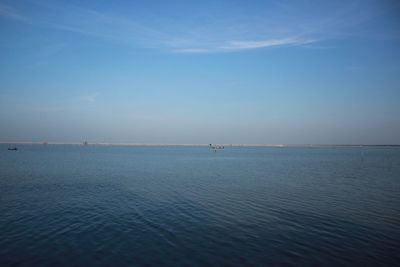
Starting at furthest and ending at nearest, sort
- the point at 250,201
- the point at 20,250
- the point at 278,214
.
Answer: the point at 250,201
the point at 278,214
the point at 20,250

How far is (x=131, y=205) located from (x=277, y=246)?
1380cm

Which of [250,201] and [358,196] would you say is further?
[358,196]

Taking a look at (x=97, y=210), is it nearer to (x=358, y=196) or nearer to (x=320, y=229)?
(x=320, y=229)

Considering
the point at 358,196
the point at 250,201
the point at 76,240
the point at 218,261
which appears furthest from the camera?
Answer: the point at 358,196

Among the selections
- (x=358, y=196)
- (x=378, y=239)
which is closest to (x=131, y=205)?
(x=378, y=239)

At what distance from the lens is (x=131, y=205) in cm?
2339

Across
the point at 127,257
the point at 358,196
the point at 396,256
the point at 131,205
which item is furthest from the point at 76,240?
the point at 358,196

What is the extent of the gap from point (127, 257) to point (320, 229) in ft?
38.8

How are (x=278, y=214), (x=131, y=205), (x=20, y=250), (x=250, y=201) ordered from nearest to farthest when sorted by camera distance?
(x=20, y=250)
(x=278, y=214)
(x=131, y=205)
(x=250, y=201)

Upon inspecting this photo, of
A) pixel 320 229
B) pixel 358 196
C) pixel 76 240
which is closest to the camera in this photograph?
pixel 76 240

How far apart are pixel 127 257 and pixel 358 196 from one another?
24748mm

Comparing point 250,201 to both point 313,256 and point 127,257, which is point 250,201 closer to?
point 313,256

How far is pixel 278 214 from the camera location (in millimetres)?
20406

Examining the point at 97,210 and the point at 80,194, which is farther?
the point at 80,194
